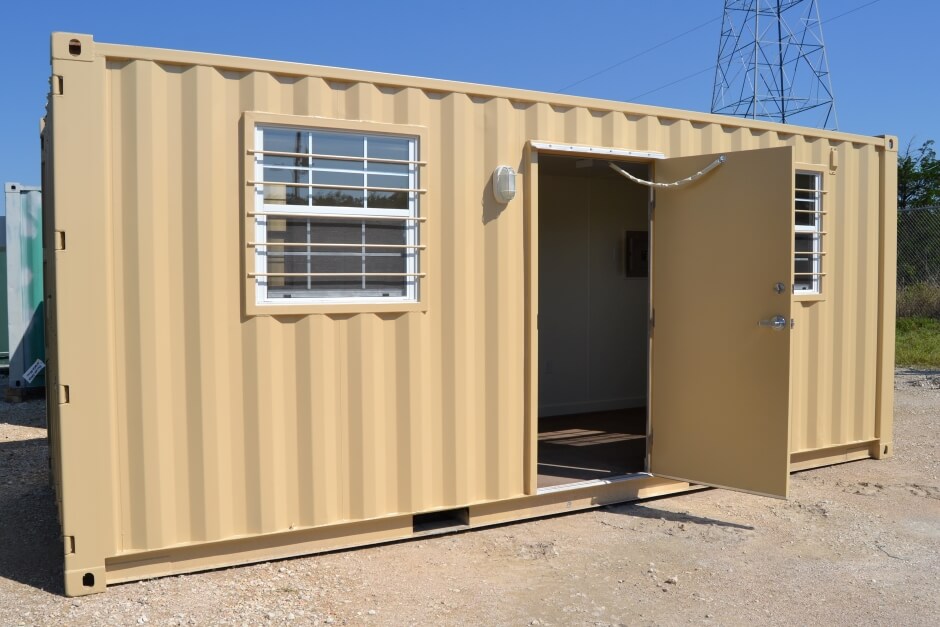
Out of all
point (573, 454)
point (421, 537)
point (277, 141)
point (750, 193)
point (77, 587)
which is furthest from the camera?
point (573, 454)

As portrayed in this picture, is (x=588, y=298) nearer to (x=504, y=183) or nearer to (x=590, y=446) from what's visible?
(x=590, y=446)

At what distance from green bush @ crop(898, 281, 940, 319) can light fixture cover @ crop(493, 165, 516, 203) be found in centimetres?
1064

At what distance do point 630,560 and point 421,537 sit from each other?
3.72ft

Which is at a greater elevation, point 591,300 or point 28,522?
point 591,300

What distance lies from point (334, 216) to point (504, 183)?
995 millimetres

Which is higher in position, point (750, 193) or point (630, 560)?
point (750, 193)

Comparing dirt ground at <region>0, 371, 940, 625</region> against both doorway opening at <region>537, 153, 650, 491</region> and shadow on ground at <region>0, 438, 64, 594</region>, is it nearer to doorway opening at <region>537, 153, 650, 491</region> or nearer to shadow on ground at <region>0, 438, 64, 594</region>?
shadow on ground at <region>0, 438, 64, 594</region>

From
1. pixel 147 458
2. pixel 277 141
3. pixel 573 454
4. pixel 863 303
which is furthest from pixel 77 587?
pixel 863 303

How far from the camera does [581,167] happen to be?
6852 millimetres

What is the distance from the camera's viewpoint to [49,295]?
4828 mm

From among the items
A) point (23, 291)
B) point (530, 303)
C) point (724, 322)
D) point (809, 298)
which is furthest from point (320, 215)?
point (23, 291)

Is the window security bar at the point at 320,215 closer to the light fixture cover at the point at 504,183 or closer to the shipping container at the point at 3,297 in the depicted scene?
the light fixture cover at the point at 504,183

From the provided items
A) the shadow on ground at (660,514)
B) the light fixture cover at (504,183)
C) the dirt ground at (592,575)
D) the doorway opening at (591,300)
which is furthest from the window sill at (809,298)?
the light fixture cover at (504,183)

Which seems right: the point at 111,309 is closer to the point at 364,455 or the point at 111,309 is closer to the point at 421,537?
the point at 364,455
